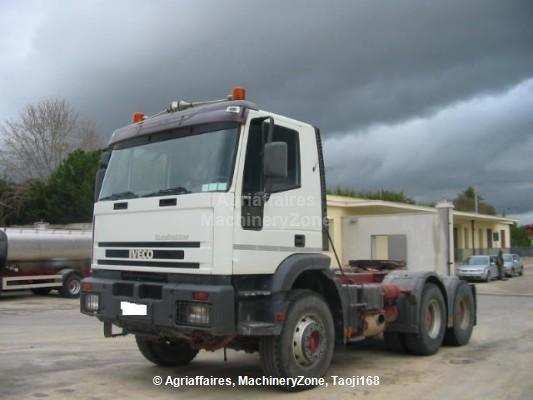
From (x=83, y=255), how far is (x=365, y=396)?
1880 centimetres

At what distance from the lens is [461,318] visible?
10.2m

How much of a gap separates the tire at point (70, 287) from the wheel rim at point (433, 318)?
52.7 feet

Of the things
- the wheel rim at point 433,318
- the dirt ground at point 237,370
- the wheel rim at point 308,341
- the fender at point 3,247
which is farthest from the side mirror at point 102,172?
the fender at point 3,247

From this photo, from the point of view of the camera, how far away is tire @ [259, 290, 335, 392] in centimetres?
647

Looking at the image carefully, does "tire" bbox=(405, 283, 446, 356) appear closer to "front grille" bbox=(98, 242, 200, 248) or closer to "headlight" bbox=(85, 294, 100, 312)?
"front grille" bbox=(98, 242, 200, 248)

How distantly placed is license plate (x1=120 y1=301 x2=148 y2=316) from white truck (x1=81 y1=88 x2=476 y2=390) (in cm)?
2

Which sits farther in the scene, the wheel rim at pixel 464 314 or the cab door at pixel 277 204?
the wheel rim at pixel 464 314

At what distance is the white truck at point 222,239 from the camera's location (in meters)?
6.12

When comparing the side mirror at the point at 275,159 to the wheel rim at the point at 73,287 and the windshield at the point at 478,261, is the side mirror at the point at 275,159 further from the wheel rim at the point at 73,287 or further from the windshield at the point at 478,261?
the windshield at the point at 478,261

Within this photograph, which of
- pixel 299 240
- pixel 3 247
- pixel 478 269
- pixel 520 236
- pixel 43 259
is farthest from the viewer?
pixel 520 236

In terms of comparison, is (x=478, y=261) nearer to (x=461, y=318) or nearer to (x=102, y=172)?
(x=461, y=318)

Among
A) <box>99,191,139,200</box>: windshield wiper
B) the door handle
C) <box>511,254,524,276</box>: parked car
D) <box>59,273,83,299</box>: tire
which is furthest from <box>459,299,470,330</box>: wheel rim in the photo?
<box>511,254,524,276</box>: parked car

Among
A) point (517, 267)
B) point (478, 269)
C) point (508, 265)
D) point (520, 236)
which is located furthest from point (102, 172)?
point (520, 236)

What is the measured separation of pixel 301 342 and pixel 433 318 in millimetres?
3617
